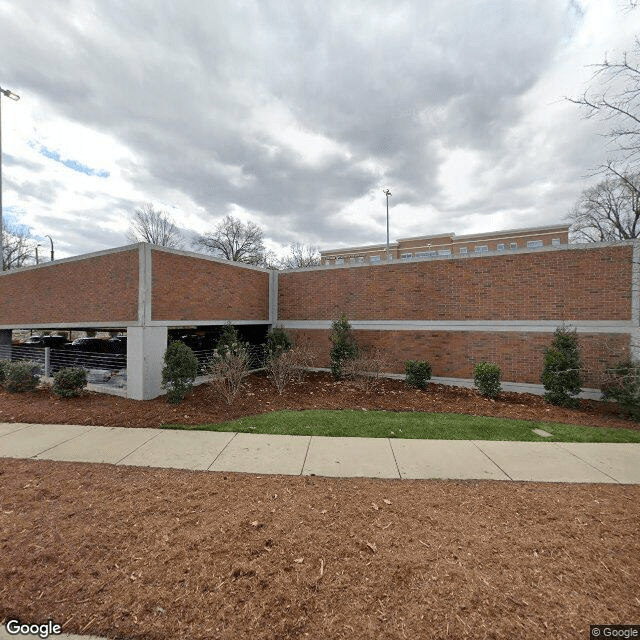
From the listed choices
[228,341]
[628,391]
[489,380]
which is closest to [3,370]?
[228,341]

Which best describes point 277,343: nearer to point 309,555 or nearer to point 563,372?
point 563,372

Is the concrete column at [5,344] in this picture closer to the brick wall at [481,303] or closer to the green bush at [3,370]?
the green bush at [3,370]

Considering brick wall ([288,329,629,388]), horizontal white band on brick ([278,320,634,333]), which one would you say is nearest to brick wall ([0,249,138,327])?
horizontal white band on brick ([278,320,634,333])

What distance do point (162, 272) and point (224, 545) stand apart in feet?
28.3

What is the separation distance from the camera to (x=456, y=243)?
50656 mm

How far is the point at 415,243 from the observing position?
53.0 m

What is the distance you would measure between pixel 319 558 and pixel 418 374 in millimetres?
8407

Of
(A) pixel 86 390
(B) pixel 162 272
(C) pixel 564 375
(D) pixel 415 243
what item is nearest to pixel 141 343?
(B) pixel 162 272

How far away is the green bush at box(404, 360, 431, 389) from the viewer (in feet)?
34.7

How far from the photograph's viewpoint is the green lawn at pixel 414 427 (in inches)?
244

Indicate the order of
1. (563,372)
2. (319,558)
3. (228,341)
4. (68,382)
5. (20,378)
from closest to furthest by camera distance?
(319,558) < (563,372) < (68,382) < (20,378) < (228,341)

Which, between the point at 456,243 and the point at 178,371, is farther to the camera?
the point at 456,243

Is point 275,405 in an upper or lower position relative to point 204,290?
lower

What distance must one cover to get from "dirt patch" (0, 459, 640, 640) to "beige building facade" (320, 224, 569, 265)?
37017 mm
